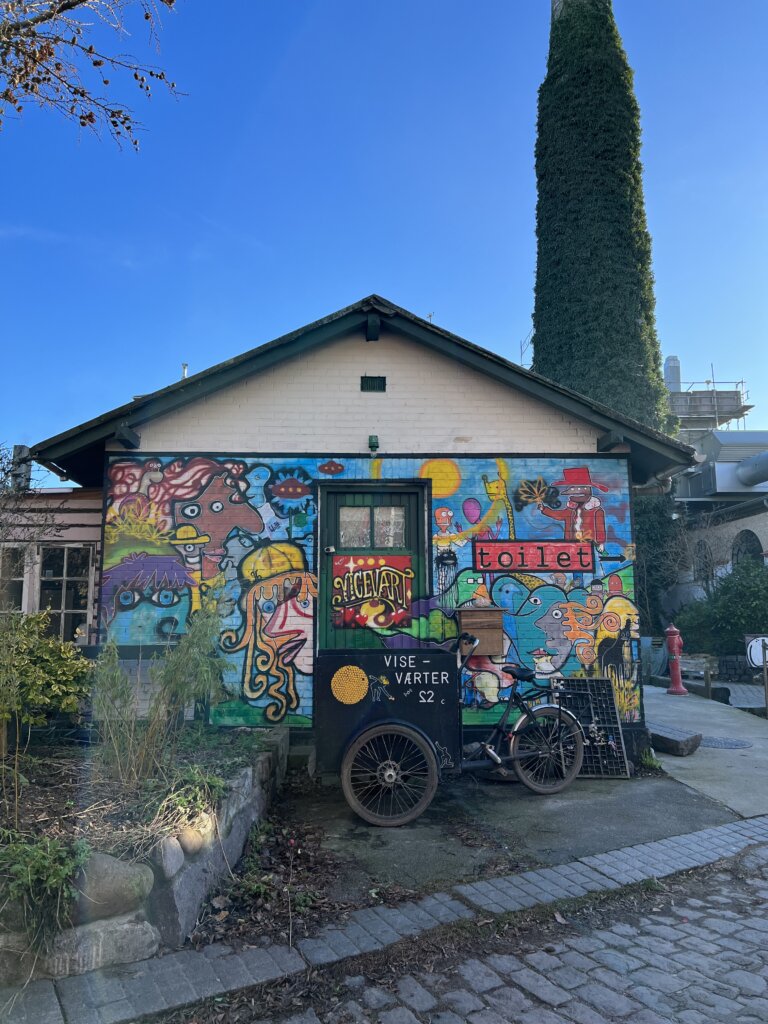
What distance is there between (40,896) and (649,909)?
3323 mm

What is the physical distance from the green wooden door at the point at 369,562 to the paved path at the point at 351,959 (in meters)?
3.25

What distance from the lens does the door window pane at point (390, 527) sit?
7.36m

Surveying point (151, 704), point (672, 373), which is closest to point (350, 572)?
point (151, 704)

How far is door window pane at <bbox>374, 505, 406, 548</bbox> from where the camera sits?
7.36 metres

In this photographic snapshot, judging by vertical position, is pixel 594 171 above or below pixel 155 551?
above

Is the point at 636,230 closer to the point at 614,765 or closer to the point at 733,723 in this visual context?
the point at 733,723

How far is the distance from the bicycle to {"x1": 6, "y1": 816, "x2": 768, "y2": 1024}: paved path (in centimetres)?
123

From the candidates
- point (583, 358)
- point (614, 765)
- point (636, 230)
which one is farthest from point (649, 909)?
point (636, 230)

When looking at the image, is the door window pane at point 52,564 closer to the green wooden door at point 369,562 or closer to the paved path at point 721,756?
the green wooden door at point 369,562

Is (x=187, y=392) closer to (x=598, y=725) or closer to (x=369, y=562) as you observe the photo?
(x=369, y=562)

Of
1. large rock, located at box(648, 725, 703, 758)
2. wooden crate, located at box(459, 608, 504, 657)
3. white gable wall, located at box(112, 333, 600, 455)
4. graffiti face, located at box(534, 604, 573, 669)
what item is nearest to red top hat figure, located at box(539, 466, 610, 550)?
white gable wall, located at box(112, 333, 600, 455)

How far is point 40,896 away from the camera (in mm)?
3049

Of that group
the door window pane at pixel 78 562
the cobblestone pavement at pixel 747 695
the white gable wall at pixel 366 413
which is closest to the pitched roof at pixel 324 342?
the white gable wall at pixel 366 413

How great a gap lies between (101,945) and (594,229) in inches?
923
